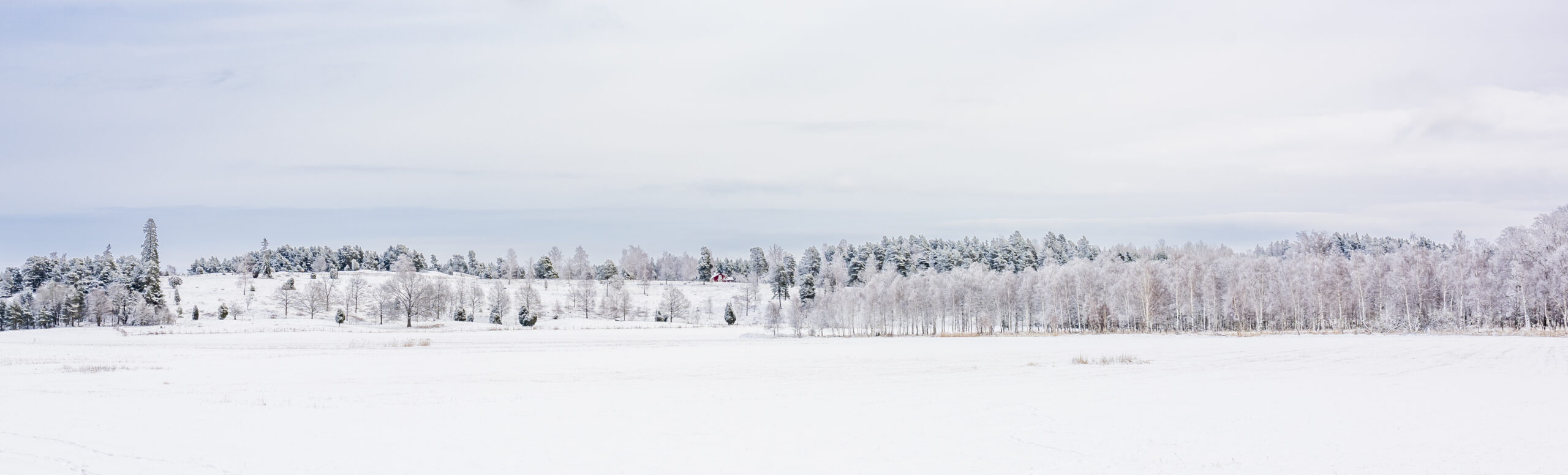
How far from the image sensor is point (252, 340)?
69.2m

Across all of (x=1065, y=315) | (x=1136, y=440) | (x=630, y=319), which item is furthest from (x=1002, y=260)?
(x=1136, y=440)

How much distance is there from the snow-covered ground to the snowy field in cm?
7748

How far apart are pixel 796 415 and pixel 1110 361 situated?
2433cm

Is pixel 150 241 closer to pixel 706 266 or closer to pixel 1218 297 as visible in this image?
pixel 706 266

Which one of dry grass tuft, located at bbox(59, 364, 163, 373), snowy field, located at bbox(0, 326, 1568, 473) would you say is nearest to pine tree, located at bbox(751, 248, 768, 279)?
snowy field, located at bbox(0, 326, 1568, 473)

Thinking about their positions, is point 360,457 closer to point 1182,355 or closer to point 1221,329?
point 1182,355

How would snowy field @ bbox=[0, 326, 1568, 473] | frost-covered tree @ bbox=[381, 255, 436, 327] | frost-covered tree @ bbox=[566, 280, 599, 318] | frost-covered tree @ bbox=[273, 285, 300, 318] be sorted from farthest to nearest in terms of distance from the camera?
frost-covered tree @ bbox=[566, 280, 599, 318]
frost-covered tree @ bbox=[273, 285, 300, 318]
frost-covered tree @ bbox=[381, 255, 436, 327]
snowy field @ bbox=[0, 326, 1568, 473]

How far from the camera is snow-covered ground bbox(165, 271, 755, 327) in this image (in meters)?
117

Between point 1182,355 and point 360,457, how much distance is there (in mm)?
42743

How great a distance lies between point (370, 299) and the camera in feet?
430

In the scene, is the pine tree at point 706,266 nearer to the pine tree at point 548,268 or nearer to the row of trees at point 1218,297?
the pine tree at point 548,268

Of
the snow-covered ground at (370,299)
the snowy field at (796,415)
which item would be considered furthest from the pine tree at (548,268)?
the snowy field at (796,415)

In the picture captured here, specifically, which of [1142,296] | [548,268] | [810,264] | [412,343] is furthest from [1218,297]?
[548,268]

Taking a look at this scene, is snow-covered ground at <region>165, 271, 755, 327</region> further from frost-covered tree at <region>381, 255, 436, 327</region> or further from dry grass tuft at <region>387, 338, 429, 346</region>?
dry grass tuft at <region>387, 338, 429, 346</region>
